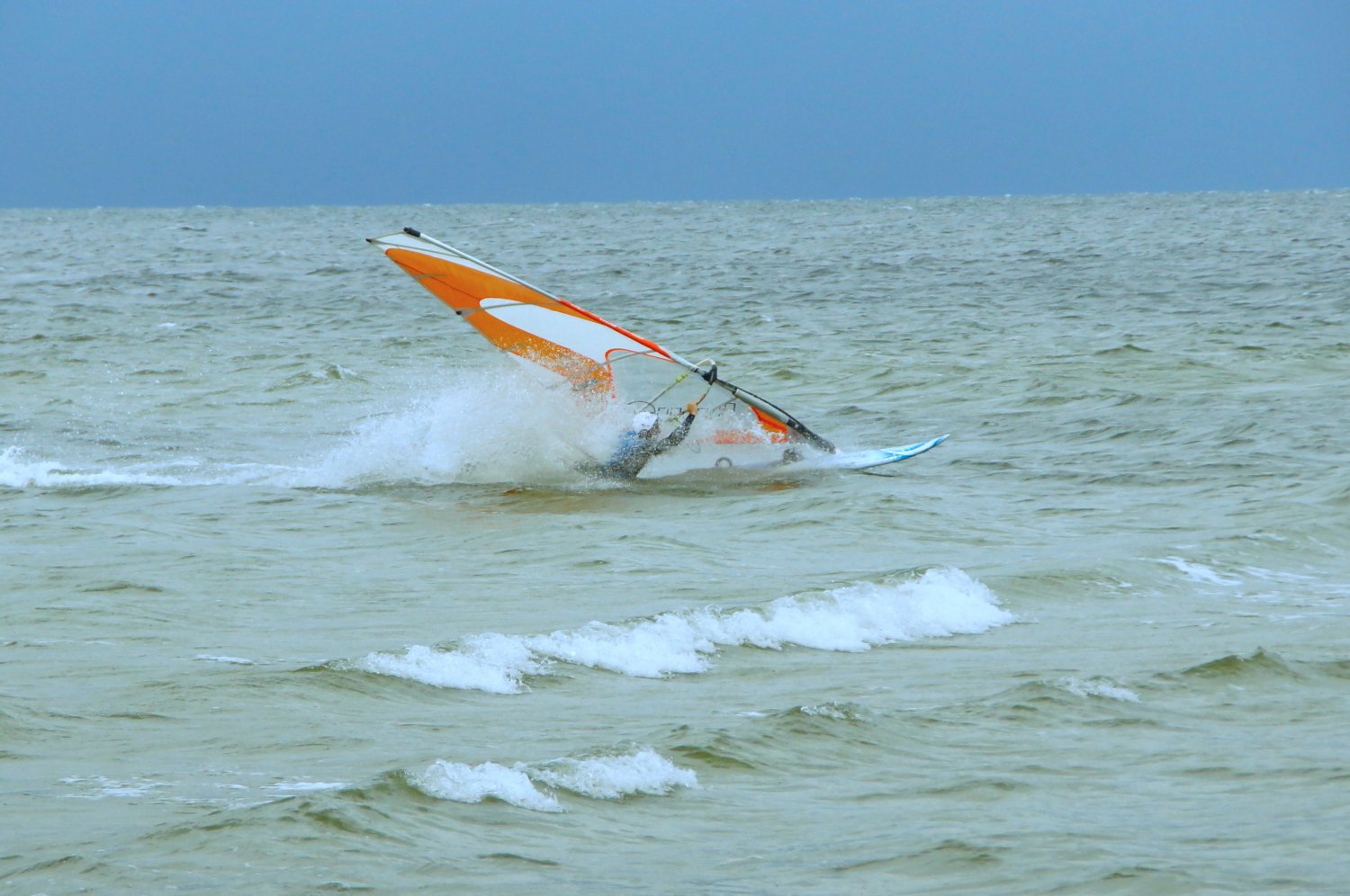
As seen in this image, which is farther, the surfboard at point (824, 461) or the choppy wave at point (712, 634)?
the surfboard at point (824, 461)

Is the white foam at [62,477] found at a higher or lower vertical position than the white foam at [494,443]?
lower

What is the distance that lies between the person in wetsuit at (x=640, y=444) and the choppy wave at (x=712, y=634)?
5153 mm

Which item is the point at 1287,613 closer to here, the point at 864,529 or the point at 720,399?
the point at 864,529

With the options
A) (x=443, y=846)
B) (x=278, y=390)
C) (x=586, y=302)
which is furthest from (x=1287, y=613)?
(x=586, y=302)

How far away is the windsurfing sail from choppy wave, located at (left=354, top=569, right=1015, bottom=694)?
522 cm

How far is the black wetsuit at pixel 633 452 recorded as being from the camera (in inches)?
550

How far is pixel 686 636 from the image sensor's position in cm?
786

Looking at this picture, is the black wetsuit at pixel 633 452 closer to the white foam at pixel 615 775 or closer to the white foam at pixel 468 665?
the white foam at pixel 468 665

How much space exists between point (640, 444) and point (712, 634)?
6.12 meters

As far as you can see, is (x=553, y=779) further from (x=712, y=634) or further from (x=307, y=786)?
(x=712, y=634)

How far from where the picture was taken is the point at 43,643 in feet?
25.6

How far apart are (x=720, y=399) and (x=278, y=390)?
26.6ft

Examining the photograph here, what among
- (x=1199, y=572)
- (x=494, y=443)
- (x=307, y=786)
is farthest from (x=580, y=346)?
(x=307, y=786)

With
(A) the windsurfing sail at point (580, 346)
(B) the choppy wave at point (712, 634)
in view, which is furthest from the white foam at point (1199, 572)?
(A) the windsurfing sail at point (580, 346)
